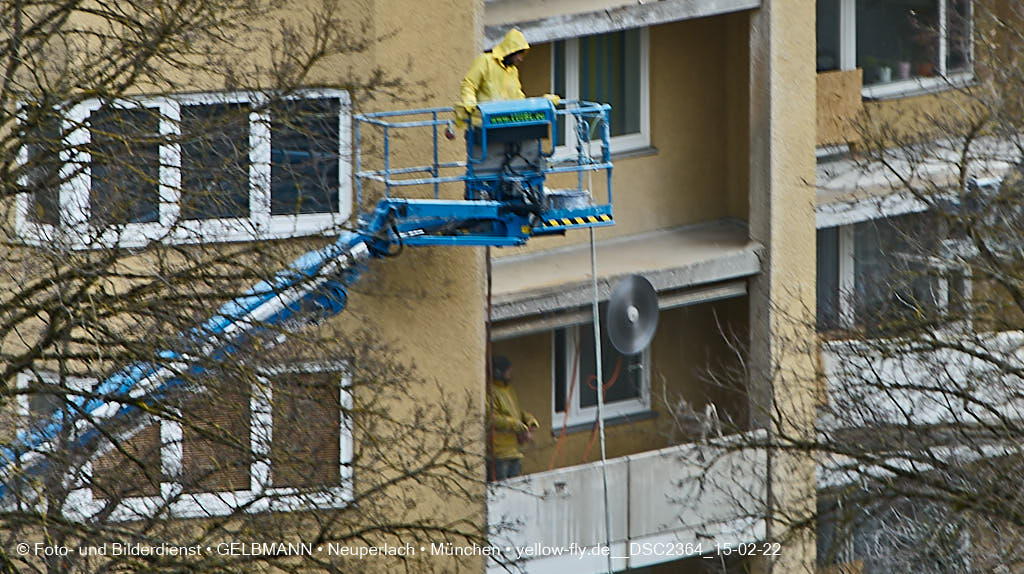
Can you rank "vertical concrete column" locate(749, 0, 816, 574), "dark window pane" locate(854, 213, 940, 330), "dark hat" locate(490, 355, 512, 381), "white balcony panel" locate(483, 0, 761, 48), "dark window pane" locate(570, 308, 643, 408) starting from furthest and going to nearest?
1. "dark window pane" locate(570, 308, 643, 408)
2. "vertical concrete column" locate(749, 0, 816, 574)
3. "dark hat" locate(490, 355, 512, 381)
4. "white balcony panel" locate(483, 0, 761, 48)
5. "dark window pane" locate(854, 213, 940, 330)

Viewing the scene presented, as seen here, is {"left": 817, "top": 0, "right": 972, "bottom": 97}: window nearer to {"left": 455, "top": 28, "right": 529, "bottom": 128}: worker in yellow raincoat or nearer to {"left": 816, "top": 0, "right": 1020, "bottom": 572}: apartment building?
{"left": 816, "top": 0, "right": 1020, "bottom": 572}: apartment building

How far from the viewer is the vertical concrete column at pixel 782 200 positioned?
72.5ft

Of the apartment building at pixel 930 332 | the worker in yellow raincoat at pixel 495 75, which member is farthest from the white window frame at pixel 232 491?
the apartment building at pixel 930 332

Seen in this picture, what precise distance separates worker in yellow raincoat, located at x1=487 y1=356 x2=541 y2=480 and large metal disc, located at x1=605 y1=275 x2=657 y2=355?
4.08 ft

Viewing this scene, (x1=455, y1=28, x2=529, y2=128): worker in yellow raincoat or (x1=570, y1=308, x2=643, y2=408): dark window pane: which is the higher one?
(x1=455, y1=28, x2=529, y2=128): worker in yellow raincoat

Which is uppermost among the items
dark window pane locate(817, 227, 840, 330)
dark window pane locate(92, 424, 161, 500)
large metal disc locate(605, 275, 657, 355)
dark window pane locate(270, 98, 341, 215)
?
dark window pane locate(817, 227, 840, 330)

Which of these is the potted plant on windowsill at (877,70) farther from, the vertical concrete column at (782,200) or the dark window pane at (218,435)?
the dark window pane at (218,435)

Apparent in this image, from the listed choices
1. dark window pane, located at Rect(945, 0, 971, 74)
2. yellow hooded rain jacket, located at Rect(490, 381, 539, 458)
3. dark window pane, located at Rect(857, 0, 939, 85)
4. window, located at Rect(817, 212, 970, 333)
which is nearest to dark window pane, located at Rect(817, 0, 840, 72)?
dark window pane, located at Rect(857, 0, 939, 85)

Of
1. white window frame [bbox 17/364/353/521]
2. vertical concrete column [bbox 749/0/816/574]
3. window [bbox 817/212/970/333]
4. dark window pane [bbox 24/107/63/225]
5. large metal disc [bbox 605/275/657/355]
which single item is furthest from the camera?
vertical concrete column [bbox 749/0/816/574]

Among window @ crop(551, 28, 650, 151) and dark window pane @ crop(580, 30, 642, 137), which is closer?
window @ crop(551, 28, 650, 151)

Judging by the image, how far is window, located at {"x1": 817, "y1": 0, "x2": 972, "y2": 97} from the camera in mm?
24766

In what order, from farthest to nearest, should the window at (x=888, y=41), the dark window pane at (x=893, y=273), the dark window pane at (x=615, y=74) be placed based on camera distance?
the window at (x=888, y=41), the dark window pane at (x=615, y=74), the dark window pane at (x=893, y=273)

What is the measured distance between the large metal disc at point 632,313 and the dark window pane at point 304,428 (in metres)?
3.12

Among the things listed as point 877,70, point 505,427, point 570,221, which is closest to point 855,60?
point 877,70
